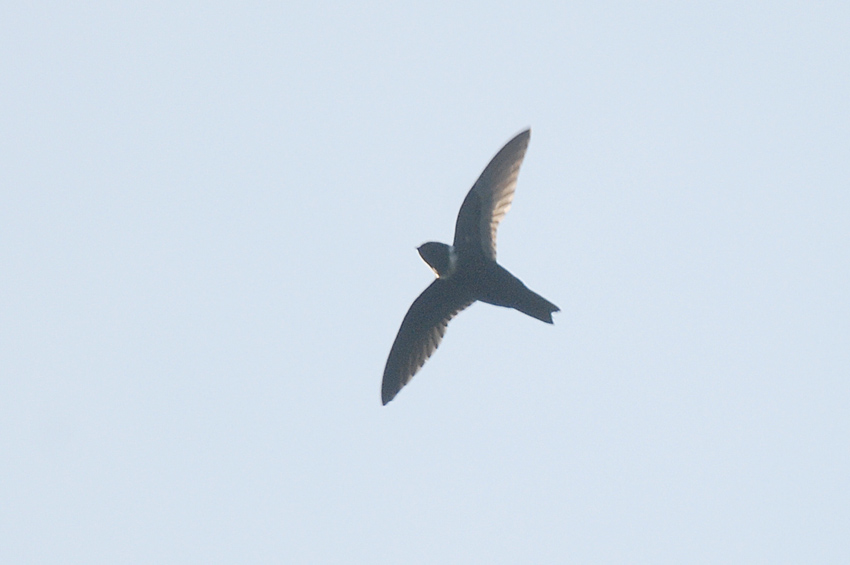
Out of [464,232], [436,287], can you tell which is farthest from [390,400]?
[464,232]

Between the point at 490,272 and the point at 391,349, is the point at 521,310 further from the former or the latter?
the point at 391,349

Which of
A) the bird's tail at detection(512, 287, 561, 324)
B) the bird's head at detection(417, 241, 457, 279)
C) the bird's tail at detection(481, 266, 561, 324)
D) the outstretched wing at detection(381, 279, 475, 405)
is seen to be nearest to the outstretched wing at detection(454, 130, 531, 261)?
the bird's head at detection(417, 241, 457, 279)

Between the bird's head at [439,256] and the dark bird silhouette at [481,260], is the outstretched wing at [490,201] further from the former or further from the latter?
the bird's head at [439,256]

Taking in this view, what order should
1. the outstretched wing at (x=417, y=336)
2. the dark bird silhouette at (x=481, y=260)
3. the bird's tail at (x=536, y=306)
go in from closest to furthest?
1. the bird's tail at (x=536, y=306)
2. the dark bird silhouette at (x=481, y=260)
3. the outstretched wing at (x=417, y=336)

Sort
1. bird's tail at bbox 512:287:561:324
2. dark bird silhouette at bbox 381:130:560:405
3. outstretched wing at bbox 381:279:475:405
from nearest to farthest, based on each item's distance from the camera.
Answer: bird's tail at bbox 512:287:561:324
dark bird silhouette at bbox 381:130:560:405
outstretched wing at bbox 381:279:475:405

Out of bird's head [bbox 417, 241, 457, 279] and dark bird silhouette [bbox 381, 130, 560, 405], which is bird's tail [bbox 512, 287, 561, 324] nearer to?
dark bird silhouette [bbox 381, 130, 560, 405]

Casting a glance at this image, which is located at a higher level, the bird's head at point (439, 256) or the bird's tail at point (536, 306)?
the bird's head at point (439, 256)

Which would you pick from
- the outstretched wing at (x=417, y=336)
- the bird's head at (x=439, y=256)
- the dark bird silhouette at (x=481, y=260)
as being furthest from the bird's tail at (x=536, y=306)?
the outstretched wing at (x=417, y=336)

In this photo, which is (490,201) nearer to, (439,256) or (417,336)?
(439,256)

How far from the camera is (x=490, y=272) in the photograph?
33.3ft

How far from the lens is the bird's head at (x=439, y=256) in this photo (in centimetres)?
1016

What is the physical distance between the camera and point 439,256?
33.4 ft

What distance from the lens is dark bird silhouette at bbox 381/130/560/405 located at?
10.1 metres

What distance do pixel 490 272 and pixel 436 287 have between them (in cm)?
77
